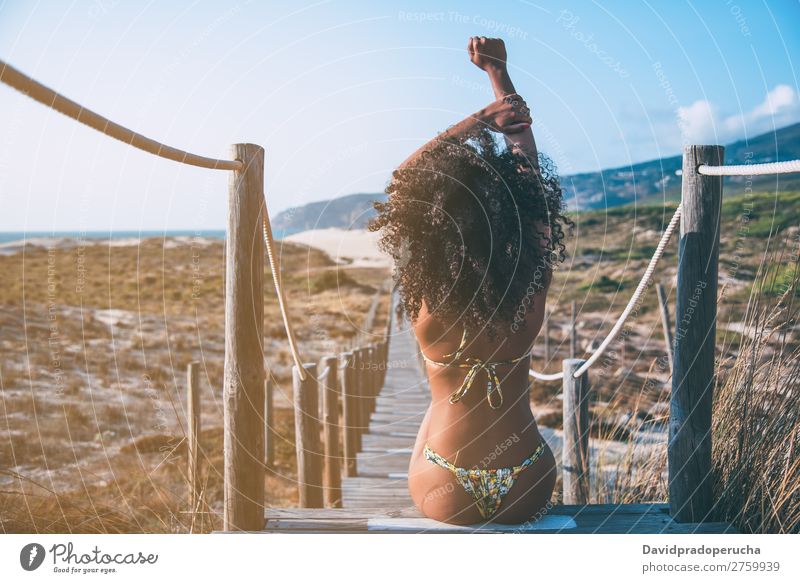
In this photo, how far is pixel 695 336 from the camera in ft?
8.75

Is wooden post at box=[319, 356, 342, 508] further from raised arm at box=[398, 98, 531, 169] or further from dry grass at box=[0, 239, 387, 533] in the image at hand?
raised arm at box=[398, 98, 531, 169]

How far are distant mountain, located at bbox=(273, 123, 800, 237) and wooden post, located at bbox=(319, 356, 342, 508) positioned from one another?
3.45 feet

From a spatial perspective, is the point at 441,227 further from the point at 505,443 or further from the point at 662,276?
the point at 662,276

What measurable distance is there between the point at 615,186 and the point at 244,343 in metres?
18.1

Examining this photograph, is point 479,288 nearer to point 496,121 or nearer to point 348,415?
point 496,121

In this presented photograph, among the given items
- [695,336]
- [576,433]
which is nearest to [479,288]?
[695,336]

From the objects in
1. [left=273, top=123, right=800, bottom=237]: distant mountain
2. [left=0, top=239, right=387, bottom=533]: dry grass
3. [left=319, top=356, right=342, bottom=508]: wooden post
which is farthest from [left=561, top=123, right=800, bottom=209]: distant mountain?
[left=319, top=356, right=342, bottom=508]: wooden post

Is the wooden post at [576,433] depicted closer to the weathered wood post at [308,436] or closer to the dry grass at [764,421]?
the dry grass at [764,421]

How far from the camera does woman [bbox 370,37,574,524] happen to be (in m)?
2.30

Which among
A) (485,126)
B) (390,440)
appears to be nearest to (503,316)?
(485,126)

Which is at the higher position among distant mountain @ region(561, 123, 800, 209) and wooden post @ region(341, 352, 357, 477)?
distant mountain @ region(561, 123, 800, 209)

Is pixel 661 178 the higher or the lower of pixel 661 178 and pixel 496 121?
the higher
